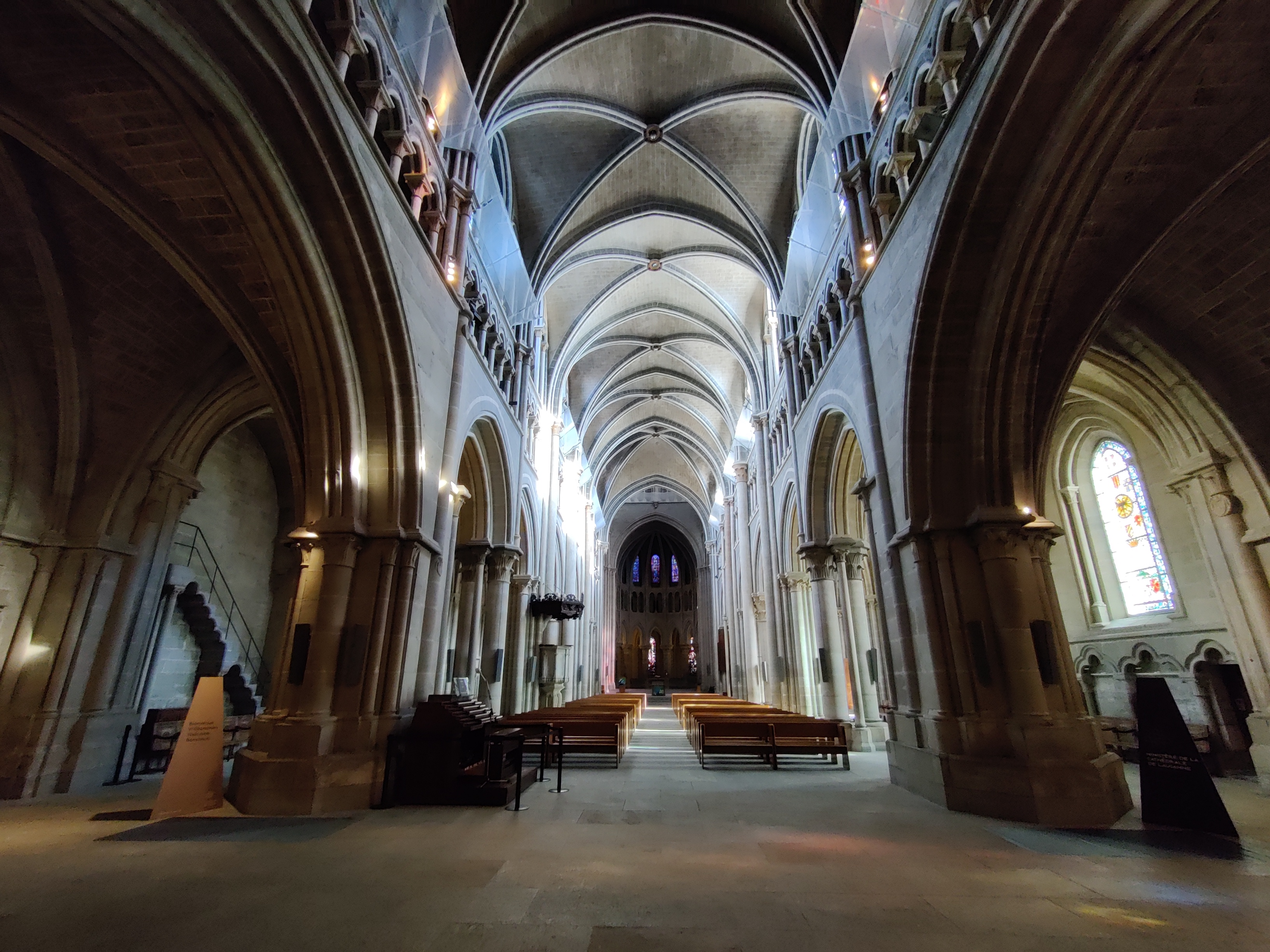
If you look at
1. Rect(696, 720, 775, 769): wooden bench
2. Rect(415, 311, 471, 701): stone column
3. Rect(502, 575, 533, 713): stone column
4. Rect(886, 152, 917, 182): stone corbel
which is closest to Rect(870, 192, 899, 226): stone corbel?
Rect(886, 152, 917, 182): stone corbel

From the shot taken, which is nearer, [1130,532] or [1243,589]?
[1243,589]

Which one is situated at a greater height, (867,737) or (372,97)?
(372,97)

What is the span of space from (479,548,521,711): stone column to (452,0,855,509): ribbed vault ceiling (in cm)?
780

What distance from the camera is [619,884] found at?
418 cm

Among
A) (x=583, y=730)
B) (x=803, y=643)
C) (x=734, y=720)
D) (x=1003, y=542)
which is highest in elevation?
(x=1003, y=542)

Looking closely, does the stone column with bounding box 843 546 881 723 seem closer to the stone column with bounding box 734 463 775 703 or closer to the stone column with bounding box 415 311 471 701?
the stone column with bounding box 415 311 471 701

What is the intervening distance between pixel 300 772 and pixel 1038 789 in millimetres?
7952

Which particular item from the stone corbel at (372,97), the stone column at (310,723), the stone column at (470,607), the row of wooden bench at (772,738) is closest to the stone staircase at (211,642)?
the stone column at (470,607)

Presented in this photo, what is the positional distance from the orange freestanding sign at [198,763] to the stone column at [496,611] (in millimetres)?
6988

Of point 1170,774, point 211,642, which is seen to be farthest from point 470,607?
point 1170,774

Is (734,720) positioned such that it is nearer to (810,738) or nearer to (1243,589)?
(810,738)

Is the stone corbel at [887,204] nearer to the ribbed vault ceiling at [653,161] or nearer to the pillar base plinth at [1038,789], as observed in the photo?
the ribbed vault ceiling at [653,161]

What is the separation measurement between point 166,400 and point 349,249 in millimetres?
5000

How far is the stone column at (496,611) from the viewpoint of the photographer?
1359cm
